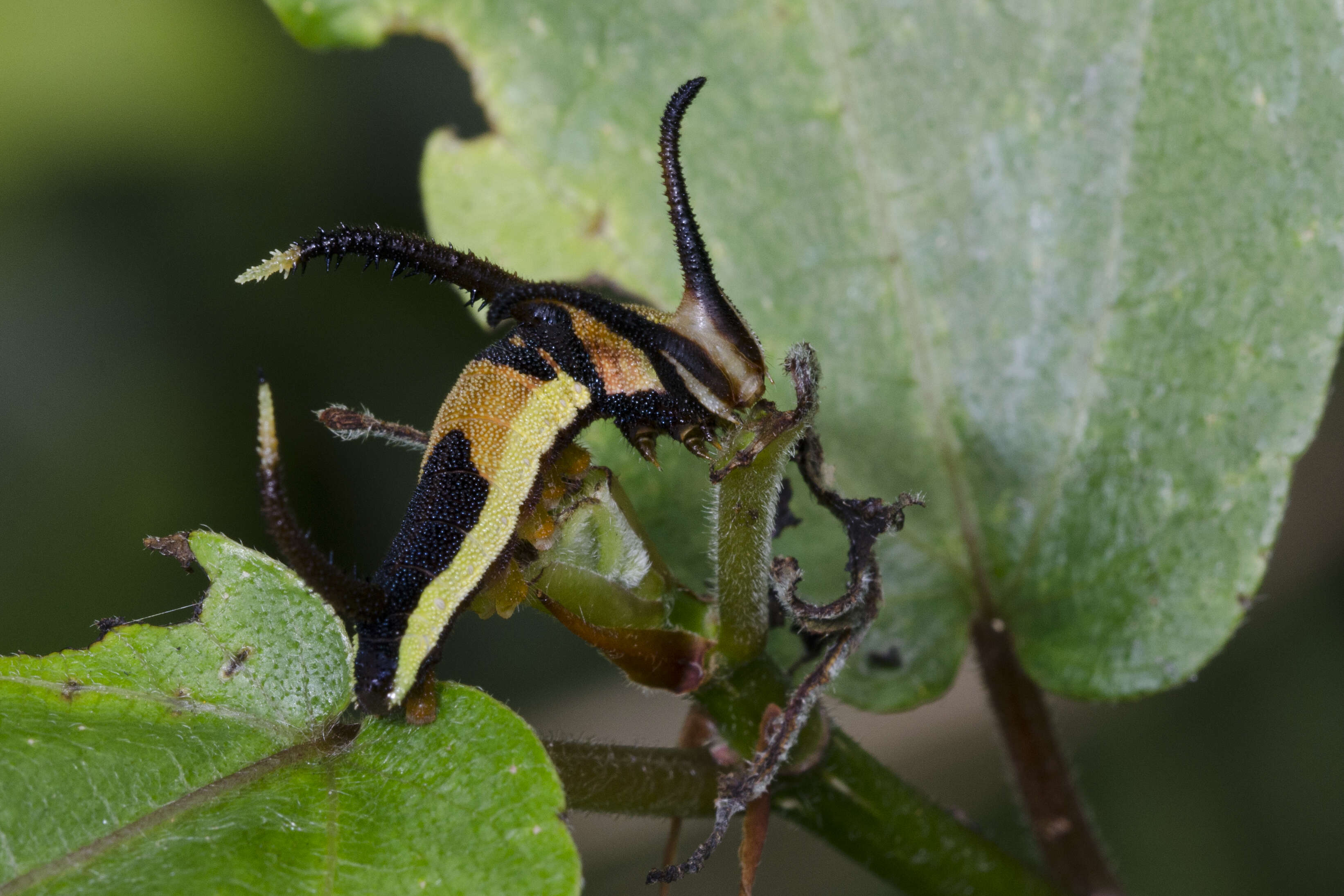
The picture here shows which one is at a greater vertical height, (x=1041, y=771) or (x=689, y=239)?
(x=689, y=239)

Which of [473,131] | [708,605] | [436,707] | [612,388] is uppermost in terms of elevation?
[473,131]

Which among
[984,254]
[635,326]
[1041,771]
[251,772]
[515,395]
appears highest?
[984,254]

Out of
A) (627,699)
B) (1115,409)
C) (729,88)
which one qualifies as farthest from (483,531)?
(627,699)

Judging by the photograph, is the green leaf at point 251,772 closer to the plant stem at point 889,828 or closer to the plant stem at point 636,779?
the plant stem at point 636,779

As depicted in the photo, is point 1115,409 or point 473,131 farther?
point 473,131

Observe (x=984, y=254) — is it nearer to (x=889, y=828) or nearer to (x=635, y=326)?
(x=635, y=326)

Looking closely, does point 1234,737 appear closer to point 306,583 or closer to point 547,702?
point 547,702

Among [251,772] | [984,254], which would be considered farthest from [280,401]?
[251,772]
